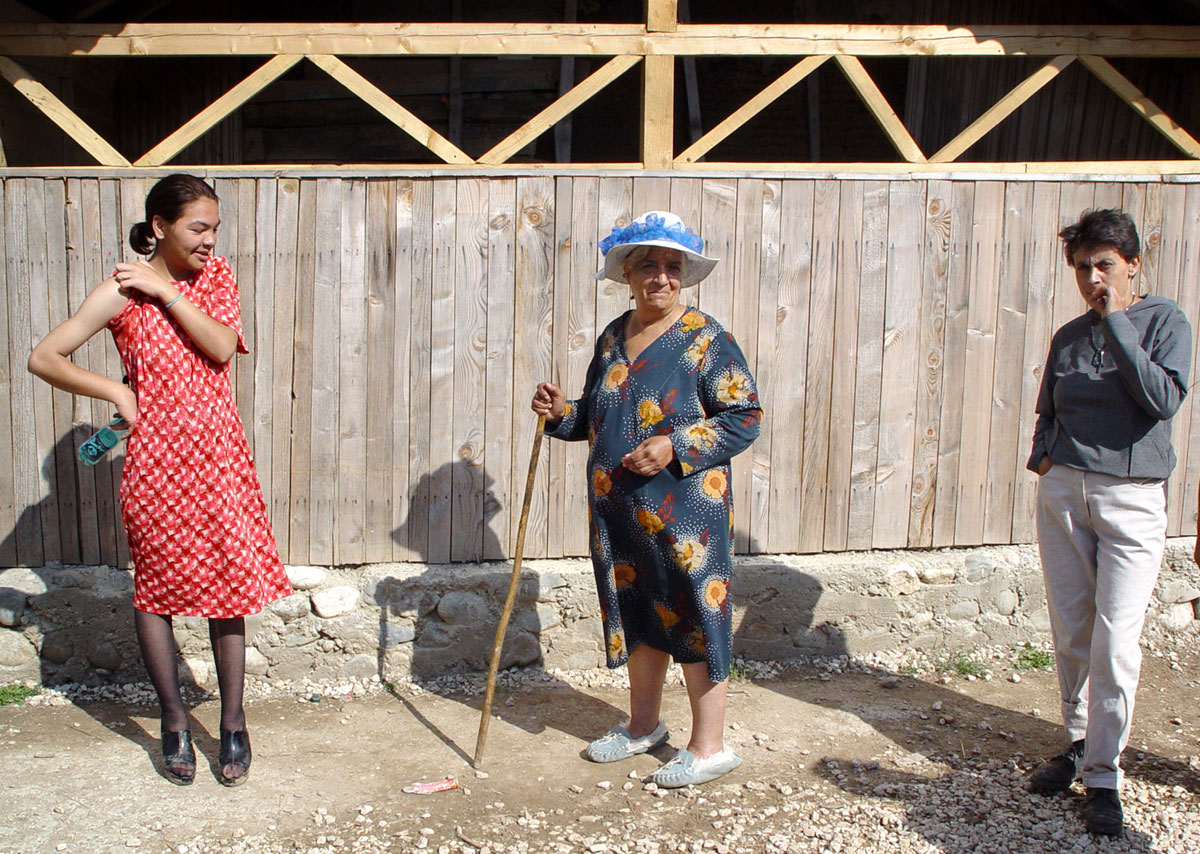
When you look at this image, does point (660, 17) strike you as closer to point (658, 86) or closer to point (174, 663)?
point (658, 86)

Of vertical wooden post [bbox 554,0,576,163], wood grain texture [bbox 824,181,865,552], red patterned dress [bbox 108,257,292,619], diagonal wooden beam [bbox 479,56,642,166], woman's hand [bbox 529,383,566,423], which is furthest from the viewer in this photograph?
vertical wooden post [bbox 554,0,576,163]

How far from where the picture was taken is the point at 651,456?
3.21 m

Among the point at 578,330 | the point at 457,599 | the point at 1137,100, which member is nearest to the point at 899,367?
the point at 578,330

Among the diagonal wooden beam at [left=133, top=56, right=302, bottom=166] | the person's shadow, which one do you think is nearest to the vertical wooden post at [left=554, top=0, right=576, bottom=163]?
the diagonal wooden beam at [left=133, top=56, right=302, bottom=166]

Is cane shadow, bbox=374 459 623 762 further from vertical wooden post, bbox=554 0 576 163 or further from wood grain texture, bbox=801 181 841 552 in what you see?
vertical wooden post, bbox=554 0 576 163

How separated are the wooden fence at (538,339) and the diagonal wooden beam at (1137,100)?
20cm

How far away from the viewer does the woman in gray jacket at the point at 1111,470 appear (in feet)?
10.2

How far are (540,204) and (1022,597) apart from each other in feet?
9.69

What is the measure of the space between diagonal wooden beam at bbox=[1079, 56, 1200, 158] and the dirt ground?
249 cm

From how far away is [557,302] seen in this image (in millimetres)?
4414

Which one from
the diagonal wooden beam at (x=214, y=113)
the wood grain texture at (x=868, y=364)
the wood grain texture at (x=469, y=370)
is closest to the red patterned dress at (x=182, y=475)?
the diagonal wooden beam at (x=214, y=113)

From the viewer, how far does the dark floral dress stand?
331 cm

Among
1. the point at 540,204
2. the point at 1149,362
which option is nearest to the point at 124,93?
the point at 540,204

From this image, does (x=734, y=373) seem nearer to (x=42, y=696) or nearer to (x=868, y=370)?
(x=868, y=370)
